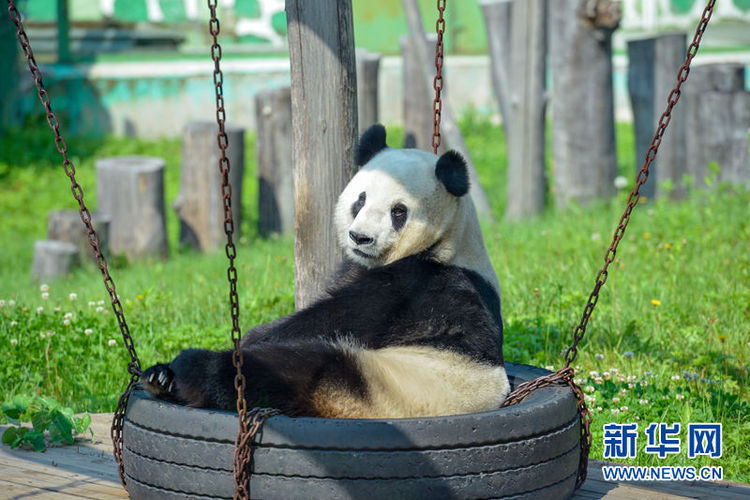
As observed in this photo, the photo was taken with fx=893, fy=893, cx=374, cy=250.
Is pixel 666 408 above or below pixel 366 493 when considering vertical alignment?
below

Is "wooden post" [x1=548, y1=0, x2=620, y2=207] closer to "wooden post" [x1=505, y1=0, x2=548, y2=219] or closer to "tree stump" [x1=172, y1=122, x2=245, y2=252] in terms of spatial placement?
"wooden post" [x1=505, y1=0, x2=548, y2=219]

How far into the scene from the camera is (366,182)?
3.40 meters

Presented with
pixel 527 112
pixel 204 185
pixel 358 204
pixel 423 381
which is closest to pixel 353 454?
pixel 423 381

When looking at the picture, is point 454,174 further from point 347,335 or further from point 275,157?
point 275,157

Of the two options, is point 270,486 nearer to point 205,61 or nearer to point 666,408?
point 666,408

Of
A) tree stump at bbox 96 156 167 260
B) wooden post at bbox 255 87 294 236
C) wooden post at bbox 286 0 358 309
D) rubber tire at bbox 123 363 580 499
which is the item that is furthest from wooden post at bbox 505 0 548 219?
rubber tire at bbox 123 363 580 499

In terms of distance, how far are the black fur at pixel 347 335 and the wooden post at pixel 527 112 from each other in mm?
5578

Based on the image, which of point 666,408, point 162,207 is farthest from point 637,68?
point 666,408

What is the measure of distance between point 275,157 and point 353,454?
21.9 feet

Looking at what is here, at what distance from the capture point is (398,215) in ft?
10.8

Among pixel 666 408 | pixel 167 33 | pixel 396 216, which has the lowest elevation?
pixel 666 408

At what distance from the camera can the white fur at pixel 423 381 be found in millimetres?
2926

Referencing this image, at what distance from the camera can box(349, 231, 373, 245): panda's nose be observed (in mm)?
3248

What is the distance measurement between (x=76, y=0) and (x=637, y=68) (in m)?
10.9
